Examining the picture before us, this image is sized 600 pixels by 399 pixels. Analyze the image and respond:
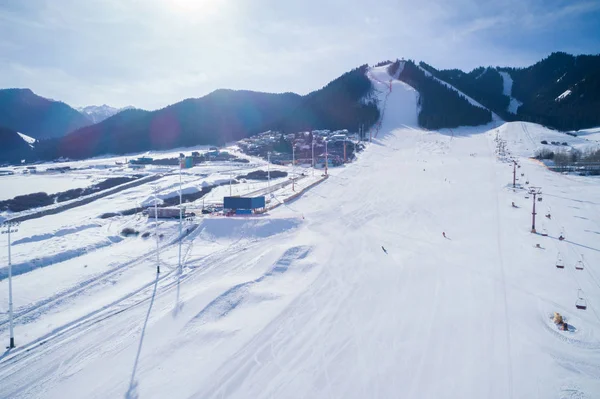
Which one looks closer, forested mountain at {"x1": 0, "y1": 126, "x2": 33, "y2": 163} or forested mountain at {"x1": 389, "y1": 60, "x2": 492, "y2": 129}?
forested mountain at {"x1": 389, "y1": 60, "x2": 492, "y2": 129}

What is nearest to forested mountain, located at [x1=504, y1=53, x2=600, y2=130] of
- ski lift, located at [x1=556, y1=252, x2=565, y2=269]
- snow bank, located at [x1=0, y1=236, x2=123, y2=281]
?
ski lift, located at [x1=556, y1=252, x2=565, y2=269]

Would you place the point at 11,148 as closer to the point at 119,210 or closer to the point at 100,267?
the point at 119,210

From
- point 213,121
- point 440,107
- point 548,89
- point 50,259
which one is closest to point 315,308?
point 50,259

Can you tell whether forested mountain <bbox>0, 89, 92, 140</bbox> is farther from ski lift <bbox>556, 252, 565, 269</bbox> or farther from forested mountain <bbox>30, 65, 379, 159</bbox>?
ski lift <bbox>556, 252, 565, 269</bbox>

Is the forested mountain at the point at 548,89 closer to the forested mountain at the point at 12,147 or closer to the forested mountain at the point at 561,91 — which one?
the forested mountain at the point at 561,91

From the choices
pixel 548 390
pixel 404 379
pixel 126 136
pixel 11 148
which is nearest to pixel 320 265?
pixel 404 379

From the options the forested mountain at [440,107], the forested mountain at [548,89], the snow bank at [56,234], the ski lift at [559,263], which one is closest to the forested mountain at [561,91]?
the forested mountain at [548,89]
